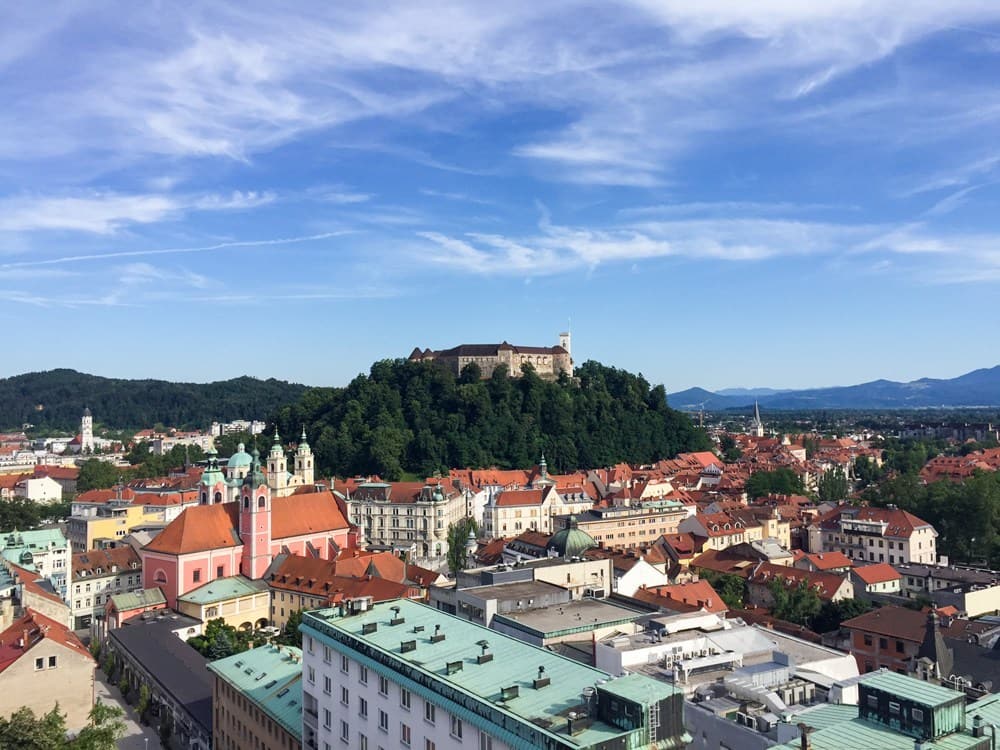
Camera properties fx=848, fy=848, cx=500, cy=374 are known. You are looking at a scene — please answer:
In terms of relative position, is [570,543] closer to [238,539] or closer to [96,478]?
[238,539]

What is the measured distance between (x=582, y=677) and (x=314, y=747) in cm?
1102

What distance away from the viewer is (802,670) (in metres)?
24.5

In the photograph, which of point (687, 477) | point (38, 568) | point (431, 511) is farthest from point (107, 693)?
point (687, 477)

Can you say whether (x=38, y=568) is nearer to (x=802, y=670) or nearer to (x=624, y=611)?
(x=624, y=611)

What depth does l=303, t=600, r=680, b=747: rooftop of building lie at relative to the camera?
16969 millimetres

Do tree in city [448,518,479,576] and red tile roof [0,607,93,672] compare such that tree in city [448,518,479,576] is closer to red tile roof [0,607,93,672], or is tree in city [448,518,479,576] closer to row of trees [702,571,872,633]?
row of trees [702,571,872,633]

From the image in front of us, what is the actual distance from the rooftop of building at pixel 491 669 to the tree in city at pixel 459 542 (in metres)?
36.4

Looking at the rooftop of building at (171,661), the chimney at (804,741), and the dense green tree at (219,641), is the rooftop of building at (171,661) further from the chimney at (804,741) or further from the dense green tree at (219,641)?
the chimney at (804,741)

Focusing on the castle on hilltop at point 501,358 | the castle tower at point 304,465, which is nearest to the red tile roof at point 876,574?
the castle tower at point 304,465

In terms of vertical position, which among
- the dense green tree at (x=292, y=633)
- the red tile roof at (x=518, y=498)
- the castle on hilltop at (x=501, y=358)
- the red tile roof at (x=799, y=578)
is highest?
the castle on hilltop at (x=501, y=358)

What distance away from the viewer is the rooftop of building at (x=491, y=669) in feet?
55.7

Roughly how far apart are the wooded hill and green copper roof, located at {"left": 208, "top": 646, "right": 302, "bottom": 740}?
56.9 metres


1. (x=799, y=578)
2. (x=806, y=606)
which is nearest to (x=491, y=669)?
(x=806, y=606)

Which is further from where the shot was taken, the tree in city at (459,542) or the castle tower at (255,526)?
the tree in city at (459,542)
